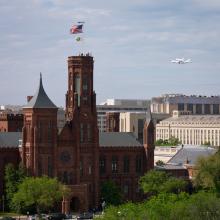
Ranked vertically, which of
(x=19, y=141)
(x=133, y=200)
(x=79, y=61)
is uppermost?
(x=79, y=61)

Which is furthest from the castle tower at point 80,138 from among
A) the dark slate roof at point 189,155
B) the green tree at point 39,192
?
the dark slate roof at point 189,155

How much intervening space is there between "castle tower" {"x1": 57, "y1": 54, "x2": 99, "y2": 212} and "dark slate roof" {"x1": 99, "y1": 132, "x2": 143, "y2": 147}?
5.39 meters

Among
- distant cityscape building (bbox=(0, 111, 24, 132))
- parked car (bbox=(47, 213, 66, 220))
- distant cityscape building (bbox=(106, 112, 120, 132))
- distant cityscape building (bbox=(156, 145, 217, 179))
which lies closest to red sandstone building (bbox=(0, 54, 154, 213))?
distant cityscape building (bbox=(156, 145, 217, 179))

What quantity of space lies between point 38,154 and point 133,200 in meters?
19.3

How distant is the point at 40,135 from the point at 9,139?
20.1ft

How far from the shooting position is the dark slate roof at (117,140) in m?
134

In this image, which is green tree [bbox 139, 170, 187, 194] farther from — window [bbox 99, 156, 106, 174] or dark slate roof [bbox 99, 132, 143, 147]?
dark slate roof [bbox 99, 132, 143, 147]

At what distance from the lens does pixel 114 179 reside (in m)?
134

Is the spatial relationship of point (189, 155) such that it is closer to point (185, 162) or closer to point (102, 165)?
point (185, 162)

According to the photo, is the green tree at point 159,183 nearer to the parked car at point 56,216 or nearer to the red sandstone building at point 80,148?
the red sandstone building at point 80,148

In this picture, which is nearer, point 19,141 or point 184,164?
point 19,141

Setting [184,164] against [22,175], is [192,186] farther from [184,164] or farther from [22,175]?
[22,175]

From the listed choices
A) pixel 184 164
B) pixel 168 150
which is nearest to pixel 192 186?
pixel 184 164

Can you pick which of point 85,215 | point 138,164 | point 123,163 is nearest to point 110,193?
point 123,163
